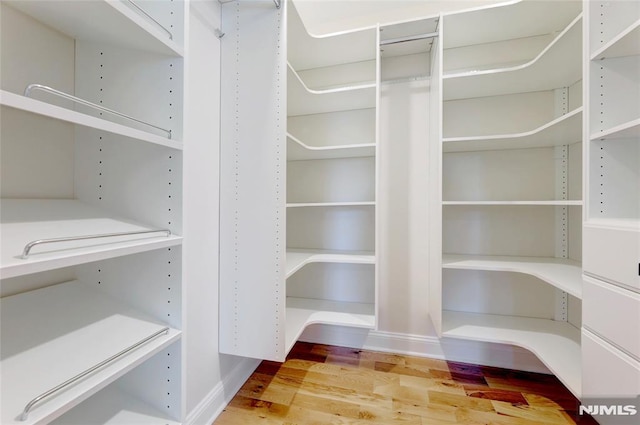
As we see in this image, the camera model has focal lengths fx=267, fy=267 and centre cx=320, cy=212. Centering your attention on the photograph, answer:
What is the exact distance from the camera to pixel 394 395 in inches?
62.8

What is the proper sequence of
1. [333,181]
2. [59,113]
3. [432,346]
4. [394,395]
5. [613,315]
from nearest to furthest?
[59,113]
[613,315]
[394,395]
[432,346]
[333,181]

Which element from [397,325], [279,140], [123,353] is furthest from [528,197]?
[123,353]

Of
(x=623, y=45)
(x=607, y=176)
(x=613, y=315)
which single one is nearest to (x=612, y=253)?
(x=613, y=315)

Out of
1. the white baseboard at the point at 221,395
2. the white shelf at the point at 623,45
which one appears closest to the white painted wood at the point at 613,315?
the white shelf at the point at 623,45

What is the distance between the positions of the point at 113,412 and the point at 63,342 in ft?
1.00

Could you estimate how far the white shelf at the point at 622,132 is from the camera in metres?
0.98

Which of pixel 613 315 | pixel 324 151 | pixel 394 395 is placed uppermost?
pixel 324 151

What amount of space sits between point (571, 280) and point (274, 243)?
1.55 meters

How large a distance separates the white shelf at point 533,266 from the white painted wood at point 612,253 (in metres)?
0.21

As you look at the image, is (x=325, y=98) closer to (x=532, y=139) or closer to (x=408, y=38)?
(x=408, y=38)

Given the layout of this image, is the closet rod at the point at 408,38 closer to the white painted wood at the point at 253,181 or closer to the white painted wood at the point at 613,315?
the white painted wood at the point at 253,181

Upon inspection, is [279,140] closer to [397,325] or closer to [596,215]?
[596,215]

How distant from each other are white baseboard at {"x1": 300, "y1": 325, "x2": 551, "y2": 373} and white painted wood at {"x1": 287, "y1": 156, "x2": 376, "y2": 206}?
3.48ft

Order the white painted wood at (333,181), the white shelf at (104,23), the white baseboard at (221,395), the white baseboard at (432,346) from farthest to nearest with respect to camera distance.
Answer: the white painted wood at (333,181) < the white baseboard at (432,346) < the white baseboard at (221,395) < the white shelf at (104,23)
